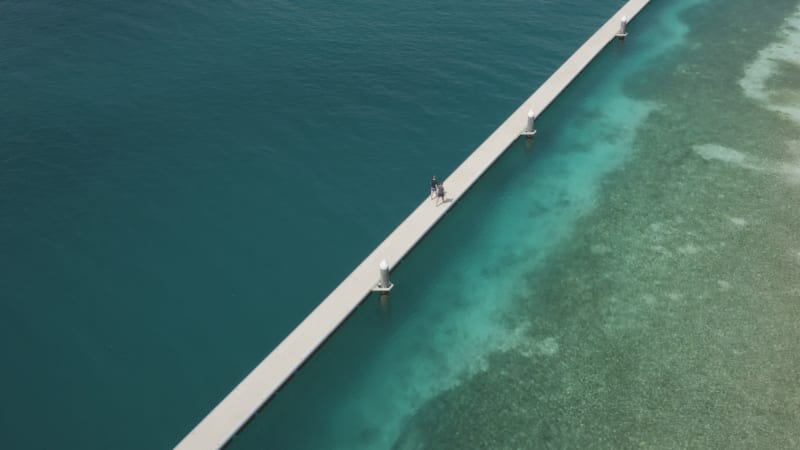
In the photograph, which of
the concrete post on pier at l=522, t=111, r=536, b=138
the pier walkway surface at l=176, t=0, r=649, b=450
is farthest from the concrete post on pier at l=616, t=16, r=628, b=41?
the concrete post on pier at l=522, t=111, r=536, b=138

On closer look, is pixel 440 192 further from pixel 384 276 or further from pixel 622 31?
pixel 622 31

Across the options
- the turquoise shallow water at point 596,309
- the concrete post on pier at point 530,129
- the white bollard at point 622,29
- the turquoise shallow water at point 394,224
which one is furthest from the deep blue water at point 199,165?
the turquoise shallow water at point 596,309

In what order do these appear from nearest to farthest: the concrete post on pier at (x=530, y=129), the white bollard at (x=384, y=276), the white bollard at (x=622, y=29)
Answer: the white bollard at (x=384, y=276) < the concrete post on pier at (x=530, y=129) < the white bollard at (x=622, y=29)

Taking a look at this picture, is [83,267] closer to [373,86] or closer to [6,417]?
[6,417]

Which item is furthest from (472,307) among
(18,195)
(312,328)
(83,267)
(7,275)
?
(18,195)

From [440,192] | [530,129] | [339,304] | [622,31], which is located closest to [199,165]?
[339,304]

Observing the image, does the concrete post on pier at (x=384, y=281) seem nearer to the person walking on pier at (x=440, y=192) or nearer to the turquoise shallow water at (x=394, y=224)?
the turquoise shallow water at (x=394, y=224)

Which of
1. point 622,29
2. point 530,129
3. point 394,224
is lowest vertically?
point 394,224
